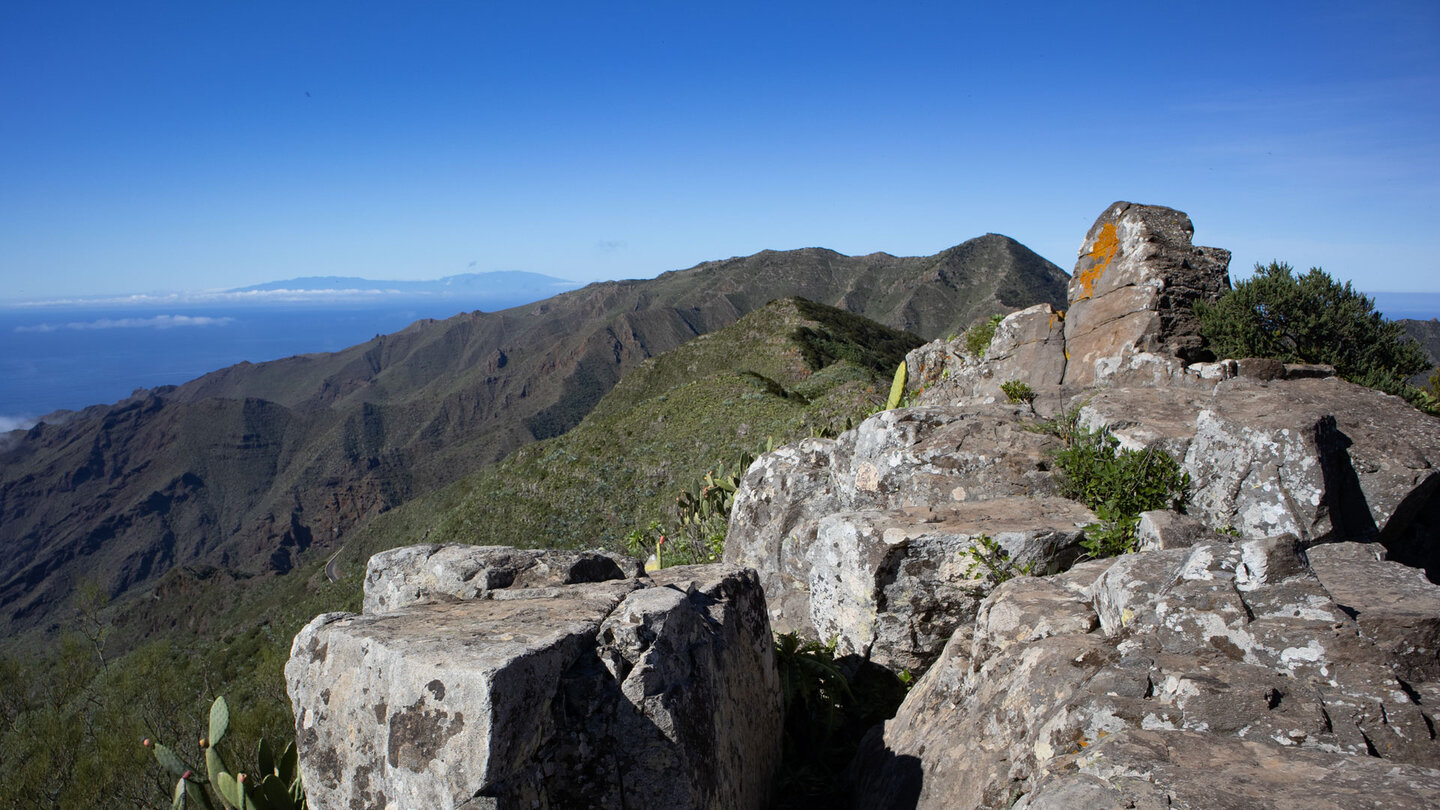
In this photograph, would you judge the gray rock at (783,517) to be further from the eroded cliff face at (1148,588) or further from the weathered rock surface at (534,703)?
the weathered rock surface at (534,703)

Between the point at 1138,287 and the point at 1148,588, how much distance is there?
822 cm

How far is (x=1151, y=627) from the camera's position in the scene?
442cm

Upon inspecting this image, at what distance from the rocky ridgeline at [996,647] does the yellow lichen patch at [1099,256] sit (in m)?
4.67

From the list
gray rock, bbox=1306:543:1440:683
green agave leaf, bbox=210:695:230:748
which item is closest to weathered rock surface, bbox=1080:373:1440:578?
gray rock, bbox=1306:543:1440:683

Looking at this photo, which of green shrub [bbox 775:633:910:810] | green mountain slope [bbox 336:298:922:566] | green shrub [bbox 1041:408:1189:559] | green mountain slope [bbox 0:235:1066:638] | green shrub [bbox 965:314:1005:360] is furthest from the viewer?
green mountain slope [bbox 0:235:1066:638]

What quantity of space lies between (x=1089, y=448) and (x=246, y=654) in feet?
149

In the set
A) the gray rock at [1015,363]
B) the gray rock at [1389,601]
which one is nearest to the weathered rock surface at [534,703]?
the gray rock at [1389,601]

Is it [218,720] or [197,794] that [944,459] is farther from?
[197,794]

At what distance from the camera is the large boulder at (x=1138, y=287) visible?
1065 centimetres

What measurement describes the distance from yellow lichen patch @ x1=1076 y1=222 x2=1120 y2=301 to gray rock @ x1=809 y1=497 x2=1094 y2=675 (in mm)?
7095

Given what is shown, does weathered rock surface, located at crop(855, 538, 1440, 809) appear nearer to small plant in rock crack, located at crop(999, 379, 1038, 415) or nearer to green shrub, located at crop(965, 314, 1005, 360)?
small plant in rock crack, located at crop(999, 379, 1038, 415)

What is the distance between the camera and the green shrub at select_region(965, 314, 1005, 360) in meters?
14.9

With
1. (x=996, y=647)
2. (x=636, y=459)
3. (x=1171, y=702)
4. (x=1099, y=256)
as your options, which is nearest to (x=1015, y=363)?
(x=1099, y=256)

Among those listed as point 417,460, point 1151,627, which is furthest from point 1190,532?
point 417,460
